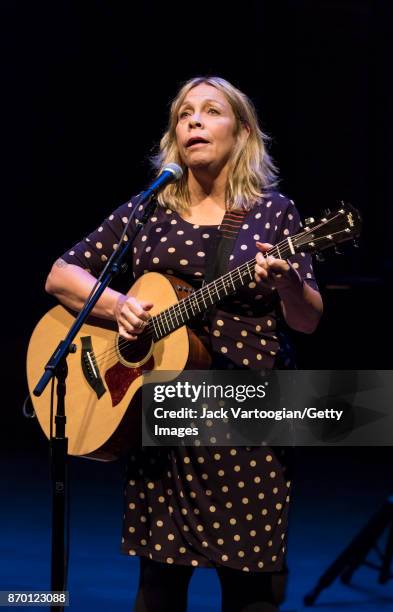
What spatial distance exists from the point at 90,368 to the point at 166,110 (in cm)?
362

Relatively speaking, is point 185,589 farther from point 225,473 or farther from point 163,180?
point 163,180

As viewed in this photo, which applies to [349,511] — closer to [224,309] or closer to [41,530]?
[41,530]

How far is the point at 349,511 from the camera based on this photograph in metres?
5.37

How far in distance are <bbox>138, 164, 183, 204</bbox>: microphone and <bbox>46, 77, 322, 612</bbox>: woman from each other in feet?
0.21

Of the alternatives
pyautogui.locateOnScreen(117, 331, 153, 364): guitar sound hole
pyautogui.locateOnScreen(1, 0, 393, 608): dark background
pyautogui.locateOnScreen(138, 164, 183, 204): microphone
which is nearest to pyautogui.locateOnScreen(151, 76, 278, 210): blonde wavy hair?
pyautogui.locateOnScreen(138, 164, 183, 204): microphone

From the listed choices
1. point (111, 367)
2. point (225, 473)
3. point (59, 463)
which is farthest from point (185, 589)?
point (111, 367)

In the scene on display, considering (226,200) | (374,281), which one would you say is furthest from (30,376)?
(374,281)

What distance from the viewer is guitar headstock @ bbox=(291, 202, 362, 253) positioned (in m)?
2.56

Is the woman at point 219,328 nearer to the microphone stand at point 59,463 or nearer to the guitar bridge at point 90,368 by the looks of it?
the guitar bridge at point 90,368

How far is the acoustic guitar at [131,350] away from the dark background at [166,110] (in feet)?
10.8

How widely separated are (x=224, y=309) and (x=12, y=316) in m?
4.65

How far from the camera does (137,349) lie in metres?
2.86

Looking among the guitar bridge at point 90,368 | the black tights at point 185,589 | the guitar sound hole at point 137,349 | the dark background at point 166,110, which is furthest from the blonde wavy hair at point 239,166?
the dark background at point 166,110

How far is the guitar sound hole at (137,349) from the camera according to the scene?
2824 millimetres
